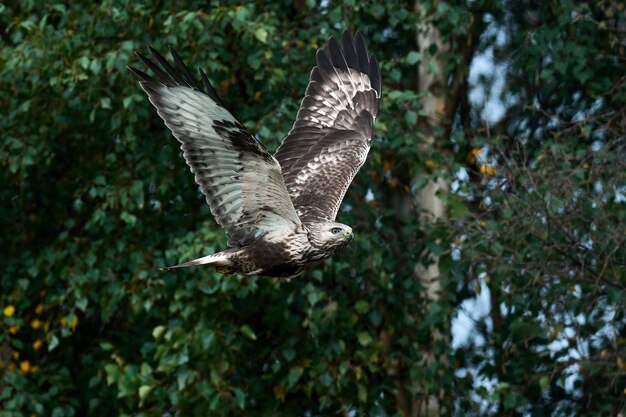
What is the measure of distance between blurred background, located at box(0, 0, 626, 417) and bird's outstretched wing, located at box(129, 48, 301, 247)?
198 cm

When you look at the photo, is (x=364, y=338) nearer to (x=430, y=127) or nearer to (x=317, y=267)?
(x=317, y=267)

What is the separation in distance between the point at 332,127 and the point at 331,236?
168 centimetres

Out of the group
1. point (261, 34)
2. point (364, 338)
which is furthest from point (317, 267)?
point (261, 34)

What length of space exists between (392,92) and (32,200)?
3.08 meters

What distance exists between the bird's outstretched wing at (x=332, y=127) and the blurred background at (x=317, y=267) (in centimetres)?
52

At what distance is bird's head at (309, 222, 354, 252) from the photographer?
8219 millimetres

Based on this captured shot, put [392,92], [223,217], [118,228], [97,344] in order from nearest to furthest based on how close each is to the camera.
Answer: [223,217] → [392,92] → [118,228] → [97,344]

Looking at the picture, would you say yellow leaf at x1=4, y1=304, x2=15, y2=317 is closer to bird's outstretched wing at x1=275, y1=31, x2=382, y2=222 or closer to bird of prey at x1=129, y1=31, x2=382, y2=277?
bird's outstretched wing at x1=275, y1=31, x2=382, y2=222

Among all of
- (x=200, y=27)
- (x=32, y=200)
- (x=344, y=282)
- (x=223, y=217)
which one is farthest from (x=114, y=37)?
(x=223, y=217)

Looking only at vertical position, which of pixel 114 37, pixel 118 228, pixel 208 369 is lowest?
pixel 208 369

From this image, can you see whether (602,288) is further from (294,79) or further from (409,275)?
(294,79)

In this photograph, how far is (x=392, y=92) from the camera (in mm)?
10812

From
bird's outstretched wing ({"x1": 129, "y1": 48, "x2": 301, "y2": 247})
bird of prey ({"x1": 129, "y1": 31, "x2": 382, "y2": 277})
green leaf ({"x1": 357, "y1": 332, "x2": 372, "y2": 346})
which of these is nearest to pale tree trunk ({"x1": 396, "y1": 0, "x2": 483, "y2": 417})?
green leaf ({"x1": 357, "y1": 332, "x2": 372, "y2": 346})

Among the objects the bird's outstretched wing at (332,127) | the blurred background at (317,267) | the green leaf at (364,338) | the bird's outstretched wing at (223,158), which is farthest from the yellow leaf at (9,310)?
the bird's outstretched wing at (223,158)
